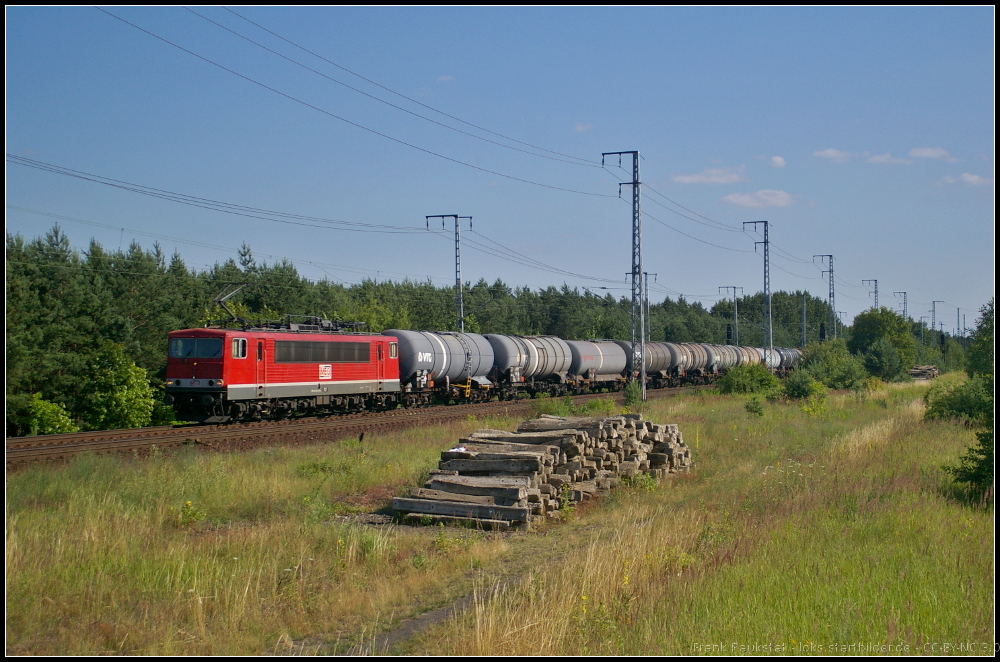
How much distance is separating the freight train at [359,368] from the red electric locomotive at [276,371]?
0.11 feet

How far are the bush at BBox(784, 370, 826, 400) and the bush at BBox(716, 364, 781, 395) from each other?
263 centimetres

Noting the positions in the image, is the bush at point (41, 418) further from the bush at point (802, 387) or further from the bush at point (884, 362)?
the bush at point (884, 362)

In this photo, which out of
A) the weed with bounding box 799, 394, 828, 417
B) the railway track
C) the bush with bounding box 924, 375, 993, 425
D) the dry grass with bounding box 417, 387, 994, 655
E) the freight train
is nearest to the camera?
the dry grass with bounding box 417, 387, 994, 655

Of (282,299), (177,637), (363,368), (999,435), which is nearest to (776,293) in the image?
(282,299)

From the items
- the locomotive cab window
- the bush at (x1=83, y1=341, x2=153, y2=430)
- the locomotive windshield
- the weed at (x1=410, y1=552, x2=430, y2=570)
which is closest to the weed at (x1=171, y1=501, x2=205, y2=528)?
the weed at (x1=410, y1=552, x2=430, y2=570)

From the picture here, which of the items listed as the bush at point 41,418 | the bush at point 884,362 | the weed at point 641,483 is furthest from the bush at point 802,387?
the bush at point 41,418

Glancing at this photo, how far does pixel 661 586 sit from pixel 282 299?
50815 mm

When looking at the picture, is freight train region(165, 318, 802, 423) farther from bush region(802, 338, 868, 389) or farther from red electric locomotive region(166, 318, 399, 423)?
bush region(802, 338, 868, 389)

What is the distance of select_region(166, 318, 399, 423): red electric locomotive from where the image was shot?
23516 mm

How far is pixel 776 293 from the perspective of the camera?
137375 mm

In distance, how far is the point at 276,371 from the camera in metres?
25.3

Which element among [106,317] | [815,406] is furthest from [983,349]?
[106,317]

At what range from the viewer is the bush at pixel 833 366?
143ft

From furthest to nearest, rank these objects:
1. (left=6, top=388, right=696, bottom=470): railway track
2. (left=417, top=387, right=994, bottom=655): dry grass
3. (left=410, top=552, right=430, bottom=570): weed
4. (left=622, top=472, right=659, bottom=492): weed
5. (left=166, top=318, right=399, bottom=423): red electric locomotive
→ (left=166, top=318, right=399, bottom=423): red electric locomotive < (left=6, top=388, right=696, bottom=470): railway track < (left=622, top=472, right=659, bottom=492): weed < (left=410, top=552, right=430, bottom=570): weed < (left=417, top=387, right=994, bottom=655): dry grass
